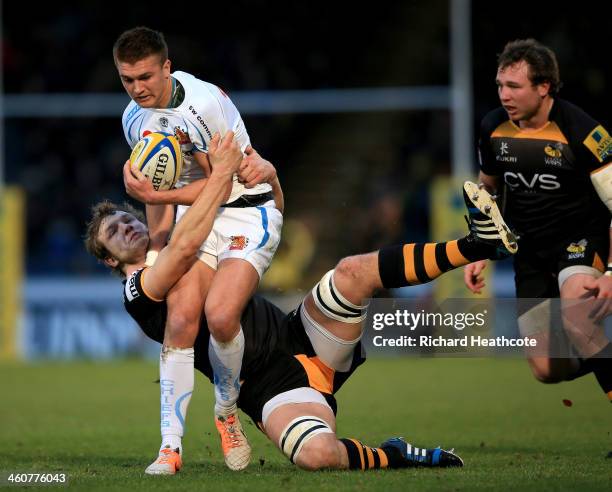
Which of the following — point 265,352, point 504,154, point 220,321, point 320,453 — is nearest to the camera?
point 320,453

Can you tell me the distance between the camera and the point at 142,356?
16391 millimetres

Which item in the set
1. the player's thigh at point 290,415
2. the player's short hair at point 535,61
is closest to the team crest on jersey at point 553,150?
the player's short hair at point 535,61

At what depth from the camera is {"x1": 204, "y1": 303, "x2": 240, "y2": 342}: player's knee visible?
19.7 feet

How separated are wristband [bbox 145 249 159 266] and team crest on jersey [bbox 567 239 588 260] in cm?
258

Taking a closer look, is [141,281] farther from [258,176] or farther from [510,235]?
[510,235]

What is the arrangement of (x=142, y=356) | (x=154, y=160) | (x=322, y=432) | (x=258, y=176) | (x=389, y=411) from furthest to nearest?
1. (x=142, y=356)
2. (x=389, y=411)
3. (x=258, y=176)
4. (x=154, y=160)
5. (x=322, y=432)

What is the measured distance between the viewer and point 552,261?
23.7 ft

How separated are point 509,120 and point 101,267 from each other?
421 inches

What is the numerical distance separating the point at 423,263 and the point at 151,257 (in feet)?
5.61

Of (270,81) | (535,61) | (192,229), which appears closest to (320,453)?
(192,229)

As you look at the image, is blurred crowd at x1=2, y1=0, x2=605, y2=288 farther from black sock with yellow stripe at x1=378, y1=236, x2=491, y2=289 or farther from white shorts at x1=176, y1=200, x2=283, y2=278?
black sock with yellow stripe at x1=378, y1=236, x2=491, y2=289

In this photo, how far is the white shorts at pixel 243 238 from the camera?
6.45 m

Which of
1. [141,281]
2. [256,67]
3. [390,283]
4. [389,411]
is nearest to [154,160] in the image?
[141,281]

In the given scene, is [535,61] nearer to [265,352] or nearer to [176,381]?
[265,352]
